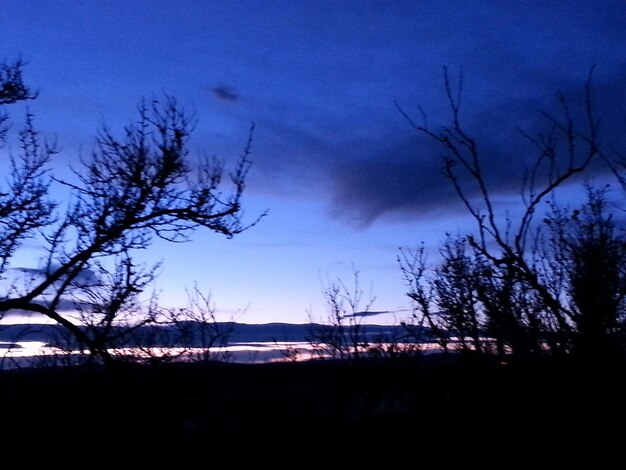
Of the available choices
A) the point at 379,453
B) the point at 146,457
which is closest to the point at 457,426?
the point at 379,453

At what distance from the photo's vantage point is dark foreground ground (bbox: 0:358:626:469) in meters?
7.42

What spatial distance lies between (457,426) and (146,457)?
12.2ft

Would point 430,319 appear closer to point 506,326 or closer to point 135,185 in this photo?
point 506,326

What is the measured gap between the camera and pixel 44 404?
13.3 m

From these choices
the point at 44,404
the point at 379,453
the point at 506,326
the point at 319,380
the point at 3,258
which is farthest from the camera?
the point at 3,258

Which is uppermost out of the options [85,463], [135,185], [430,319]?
[135,185]

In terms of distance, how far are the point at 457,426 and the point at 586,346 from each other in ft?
5.78

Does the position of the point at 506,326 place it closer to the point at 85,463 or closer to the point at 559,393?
the point at 559,393

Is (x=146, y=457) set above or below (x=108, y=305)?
below

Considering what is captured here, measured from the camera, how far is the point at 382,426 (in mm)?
8742

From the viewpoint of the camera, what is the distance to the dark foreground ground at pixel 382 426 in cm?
742

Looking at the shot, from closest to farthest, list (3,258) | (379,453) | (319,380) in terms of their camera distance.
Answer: (379,453)
(319,380)
(3,258)

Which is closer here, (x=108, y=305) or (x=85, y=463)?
(x=85, y=463)

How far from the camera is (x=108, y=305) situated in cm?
1478
